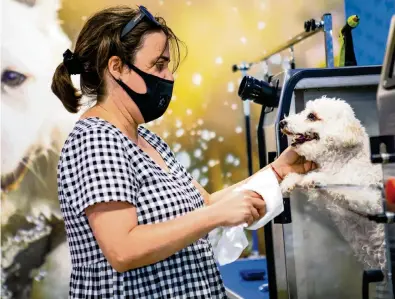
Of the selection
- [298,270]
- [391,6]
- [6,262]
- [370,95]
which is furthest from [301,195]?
[6,262]

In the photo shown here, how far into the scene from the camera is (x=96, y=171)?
97 cm

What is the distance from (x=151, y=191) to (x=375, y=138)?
44 cm

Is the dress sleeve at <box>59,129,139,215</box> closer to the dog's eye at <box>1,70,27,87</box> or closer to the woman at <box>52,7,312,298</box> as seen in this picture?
the woman at <box>52,7,312,298</box>

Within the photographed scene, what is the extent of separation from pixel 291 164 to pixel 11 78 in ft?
6.97

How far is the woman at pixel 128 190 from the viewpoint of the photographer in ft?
3.14

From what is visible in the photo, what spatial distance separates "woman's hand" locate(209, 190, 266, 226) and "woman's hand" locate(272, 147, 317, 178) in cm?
31

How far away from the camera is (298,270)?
1.39m

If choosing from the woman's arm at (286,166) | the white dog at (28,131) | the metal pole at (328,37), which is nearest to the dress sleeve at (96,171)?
the woman's arm at (286,166)

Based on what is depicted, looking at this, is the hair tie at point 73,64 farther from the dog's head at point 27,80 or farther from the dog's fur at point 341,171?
the dog's head at point 27,80

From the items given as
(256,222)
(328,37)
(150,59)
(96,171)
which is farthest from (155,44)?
(328,37)

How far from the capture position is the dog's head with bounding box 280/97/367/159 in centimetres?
133

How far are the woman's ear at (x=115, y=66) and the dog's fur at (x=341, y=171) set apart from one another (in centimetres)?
46

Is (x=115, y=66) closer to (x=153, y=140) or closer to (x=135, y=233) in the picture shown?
(x=153, y=140)

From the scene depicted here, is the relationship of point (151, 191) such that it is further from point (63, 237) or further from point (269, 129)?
point (63, 237)
